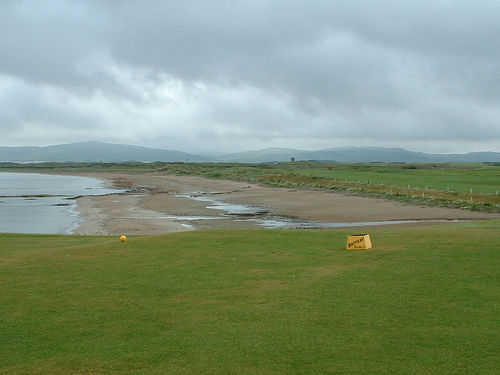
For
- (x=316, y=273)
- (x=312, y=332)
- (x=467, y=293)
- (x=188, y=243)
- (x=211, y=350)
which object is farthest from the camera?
(x=188, y=243)

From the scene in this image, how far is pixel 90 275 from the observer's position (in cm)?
1230

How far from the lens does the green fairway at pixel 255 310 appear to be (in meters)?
6.73

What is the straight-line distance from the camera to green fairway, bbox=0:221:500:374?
673 centimetres

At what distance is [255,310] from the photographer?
9031 mm

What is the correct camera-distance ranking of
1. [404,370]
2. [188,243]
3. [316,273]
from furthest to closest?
[188,243] < [316,273] < [404,370]

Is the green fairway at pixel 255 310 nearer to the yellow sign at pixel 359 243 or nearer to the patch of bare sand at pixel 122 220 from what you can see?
the yellow sign at pixel 359 243

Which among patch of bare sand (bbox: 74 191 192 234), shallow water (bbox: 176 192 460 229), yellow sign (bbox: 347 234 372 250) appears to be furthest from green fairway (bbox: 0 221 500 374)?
shallow water (bbox: 176 192 460 229)

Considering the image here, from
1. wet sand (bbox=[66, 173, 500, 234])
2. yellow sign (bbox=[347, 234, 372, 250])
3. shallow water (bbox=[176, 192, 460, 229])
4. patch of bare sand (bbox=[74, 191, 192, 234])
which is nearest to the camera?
yellow sign (bbox=[347, 234, 372, 250])

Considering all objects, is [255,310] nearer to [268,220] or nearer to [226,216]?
[268,220]

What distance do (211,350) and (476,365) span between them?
3.63m

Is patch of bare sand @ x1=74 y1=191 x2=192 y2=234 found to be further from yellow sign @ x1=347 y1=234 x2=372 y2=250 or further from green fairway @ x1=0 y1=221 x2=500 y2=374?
yellow sign @ x1=347 y1=234 x2=372 y2=250

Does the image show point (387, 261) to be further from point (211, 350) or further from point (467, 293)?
point (211, 350)

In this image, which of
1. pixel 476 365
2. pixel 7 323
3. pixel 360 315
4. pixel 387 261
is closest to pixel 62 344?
pixel 7 323

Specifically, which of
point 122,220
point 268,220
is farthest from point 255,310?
point 122,220
